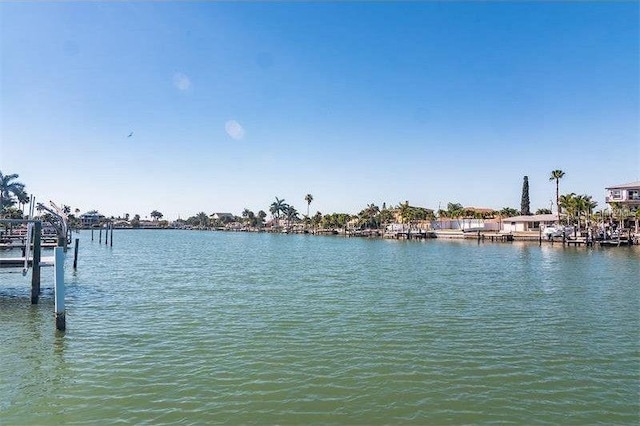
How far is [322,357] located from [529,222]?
397 feet

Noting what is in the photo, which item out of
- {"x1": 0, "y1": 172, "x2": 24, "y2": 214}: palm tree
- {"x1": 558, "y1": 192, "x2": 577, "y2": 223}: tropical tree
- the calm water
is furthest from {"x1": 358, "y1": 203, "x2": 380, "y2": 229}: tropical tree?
the calm water

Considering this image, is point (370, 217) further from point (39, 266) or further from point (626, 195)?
point (39, 266)

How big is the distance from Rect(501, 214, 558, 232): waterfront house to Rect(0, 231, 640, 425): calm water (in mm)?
95584

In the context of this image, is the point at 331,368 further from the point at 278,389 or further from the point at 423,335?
the point at 423,335

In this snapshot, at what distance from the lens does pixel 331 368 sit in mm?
13648

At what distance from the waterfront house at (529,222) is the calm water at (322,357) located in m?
95.6

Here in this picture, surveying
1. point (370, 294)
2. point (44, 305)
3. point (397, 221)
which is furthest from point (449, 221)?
point (44, 305)

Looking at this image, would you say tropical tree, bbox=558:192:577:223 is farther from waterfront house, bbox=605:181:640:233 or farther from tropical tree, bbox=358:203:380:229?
tropical tree, bbox=358:203:380:229

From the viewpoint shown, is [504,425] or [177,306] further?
[177,306]

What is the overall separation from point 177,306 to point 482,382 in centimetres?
1629

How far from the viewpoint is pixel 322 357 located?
579 inches

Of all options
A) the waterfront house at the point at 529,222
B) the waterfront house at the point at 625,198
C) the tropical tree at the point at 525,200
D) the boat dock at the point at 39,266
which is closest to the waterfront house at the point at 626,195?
the waterfront house at the point at 625,198

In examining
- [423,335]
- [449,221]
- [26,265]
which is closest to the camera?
[423,335]

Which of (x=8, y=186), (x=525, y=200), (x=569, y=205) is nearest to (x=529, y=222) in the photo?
(x=569, y=205)
